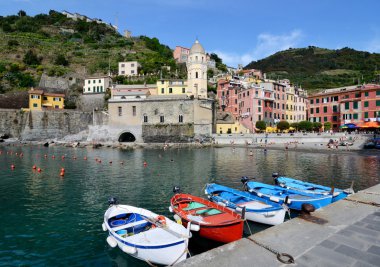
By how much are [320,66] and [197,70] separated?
10596 centimetres

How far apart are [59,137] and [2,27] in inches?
3542

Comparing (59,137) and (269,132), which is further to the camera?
(59,137)

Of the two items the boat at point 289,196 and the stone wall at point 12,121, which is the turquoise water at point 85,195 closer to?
the boat at point 289,196

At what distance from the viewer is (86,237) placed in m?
10.9

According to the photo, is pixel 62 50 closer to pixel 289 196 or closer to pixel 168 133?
pixel 168 133

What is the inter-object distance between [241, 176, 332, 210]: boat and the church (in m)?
43.7

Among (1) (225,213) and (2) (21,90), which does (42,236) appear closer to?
(1) (225,213)

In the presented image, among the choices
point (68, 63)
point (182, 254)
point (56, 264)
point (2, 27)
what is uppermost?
point (2, 27)

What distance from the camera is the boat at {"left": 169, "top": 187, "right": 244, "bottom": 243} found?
30.8ft

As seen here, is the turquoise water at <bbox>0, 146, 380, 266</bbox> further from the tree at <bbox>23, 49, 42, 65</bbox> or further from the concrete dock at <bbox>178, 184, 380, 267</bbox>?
the tree at <bbox>23, 49, 42, 65</bbox>

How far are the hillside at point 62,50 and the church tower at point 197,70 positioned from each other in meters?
19.2

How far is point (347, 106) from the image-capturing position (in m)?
54.2

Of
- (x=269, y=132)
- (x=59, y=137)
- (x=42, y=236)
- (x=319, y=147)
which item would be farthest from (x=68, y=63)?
(x=42, y=236)

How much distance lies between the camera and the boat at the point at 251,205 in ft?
37.4
